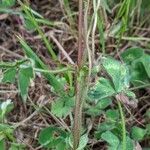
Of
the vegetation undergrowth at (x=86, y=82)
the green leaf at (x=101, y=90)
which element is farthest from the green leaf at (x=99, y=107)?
the green leaf at (x=101, y=90)

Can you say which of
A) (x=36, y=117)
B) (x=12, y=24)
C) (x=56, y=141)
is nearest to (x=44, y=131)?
(x=56, y=141)

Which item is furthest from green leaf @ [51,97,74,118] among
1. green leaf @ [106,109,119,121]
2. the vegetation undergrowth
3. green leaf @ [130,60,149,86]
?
green leaf @ [130,60,149,86]

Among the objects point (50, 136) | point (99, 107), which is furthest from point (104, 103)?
point (50, 136)

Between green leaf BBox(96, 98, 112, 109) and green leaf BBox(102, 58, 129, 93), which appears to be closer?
green leaf BBox(102, 58, 129, 93)

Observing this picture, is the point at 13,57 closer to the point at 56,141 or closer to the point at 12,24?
the point at 12,24

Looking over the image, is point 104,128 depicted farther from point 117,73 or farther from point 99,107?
point 117,73

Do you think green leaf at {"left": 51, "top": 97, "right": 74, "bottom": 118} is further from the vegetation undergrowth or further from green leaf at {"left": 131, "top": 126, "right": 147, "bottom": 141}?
green leaf at {"left": 131, "top": 126, "right": 147, "bottom": 141}

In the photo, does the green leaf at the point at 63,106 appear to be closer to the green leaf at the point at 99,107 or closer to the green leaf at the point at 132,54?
the green leaf at the point at 99,107
